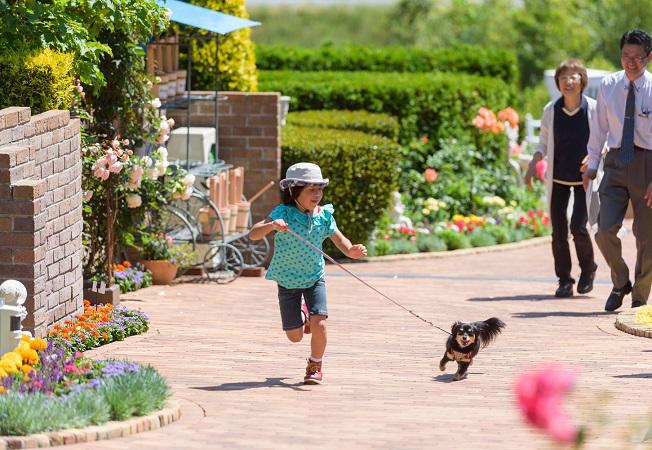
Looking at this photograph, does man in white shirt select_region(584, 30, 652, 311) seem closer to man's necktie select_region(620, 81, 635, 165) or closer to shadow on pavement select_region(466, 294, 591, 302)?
man's necktie select_region(620, 81, 635, 165)

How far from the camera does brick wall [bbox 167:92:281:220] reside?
13.1 m

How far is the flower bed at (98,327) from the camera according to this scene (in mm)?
8352

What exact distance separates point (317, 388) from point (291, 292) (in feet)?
1.83

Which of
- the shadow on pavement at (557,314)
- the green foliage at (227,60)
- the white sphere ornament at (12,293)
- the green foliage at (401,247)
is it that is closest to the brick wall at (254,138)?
the green foliage at (227,60)

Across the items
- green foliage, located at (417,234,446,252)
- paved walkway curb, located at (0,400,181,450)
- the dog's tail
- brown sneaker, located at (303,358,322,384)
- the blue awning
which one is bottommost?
green foliage, located at (417,234,446,252)

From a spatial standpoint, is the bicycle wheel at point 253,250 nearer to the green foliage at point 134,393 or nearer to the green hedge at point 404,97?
the green hedge at point 404,97

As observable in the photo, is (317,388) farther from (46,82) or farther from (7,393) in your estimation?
(46,82)

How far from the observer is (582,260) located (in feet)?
36.9

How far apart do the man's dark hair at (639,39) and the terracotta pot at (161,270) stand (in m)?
3.91

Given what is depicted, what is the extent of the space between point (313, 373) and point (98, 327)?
1.66m

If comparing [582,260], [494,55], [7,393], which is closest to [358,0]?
[494,55]

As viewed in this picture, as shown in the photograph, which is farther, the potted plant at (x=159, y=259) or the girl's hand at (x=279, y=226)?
the potted plant at (x=159, y=259)

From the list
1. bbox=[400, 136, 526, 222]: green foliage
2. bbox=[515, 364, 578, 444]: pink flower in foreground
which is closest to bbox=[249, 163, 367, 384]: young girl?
bbox=[515, 364, 578, 444]: pink flower in foreground

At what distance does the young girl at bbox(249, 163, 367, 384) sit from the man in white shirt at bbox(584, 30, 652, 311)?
301 cm
